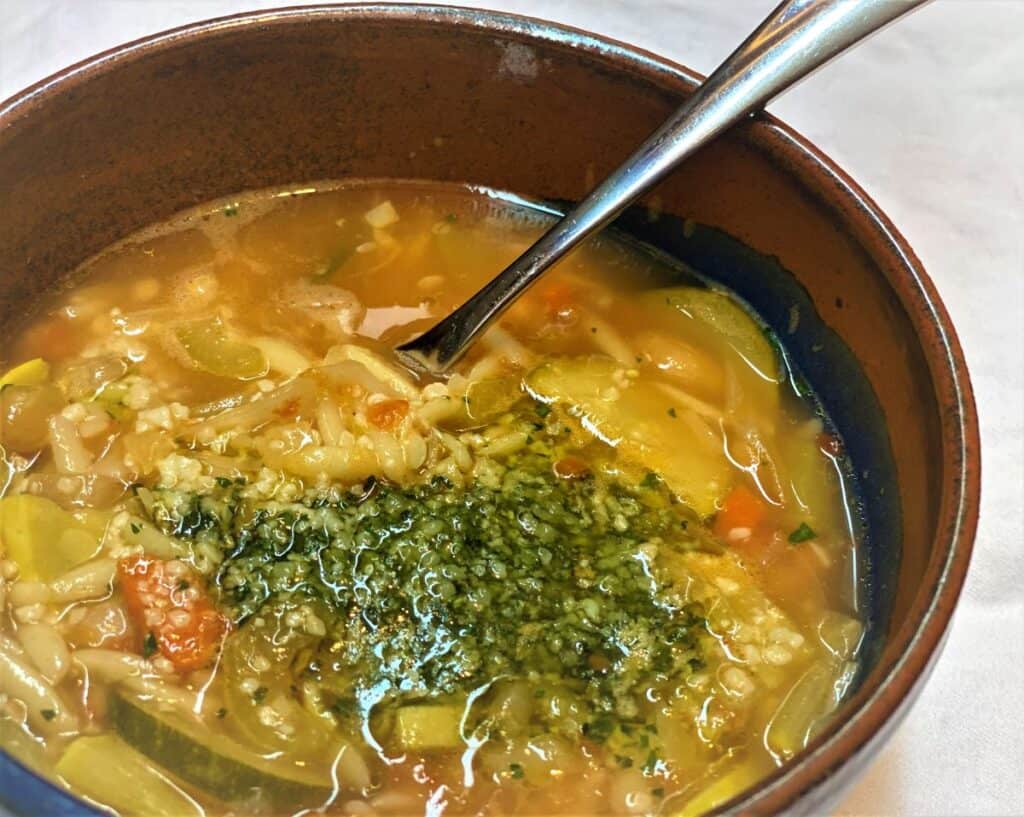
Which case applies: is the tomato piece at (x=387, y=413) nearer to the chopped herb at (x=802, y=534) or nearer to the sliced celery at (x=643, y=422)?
the sliced celery at (x=643, y=422)

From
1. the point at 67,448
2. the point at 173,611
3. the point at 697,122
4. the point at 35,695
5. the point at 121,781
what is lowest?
the point at 121,781

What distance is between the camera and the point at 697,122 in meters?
1.73

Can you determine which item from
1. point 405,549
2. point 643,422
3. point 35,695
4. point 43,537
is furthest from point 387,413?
point 35,695

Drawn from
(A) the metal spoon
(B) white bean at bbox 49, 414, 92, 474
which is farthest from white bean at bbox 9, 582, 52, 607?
(A) the metal spoon

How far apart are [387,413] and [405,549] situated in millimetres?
292

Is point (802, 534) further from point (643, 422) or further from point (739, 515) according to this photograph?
point (643, 422)

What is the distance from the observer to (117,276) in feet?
6.89

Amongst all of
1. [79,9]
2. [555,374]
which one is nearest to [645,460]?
[555,374]

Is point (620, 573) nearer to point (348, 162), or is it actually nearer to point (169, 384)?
point (169, 384)

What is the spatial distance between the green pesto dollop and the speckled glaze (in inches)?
14.6

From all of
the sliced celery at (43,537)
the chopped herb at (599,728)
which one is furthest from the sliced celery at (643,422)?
the sliced celery at (43,537)

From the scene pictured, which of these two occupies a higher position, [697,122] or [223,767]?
[697,122]

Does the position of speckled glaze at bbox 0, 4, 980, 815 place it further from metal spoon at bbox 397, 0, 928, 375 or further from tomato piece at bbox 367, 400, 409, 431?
tomato piece at bbox 367, 400, 409, 431

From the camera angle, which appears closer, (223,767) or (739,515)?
(223,767)
